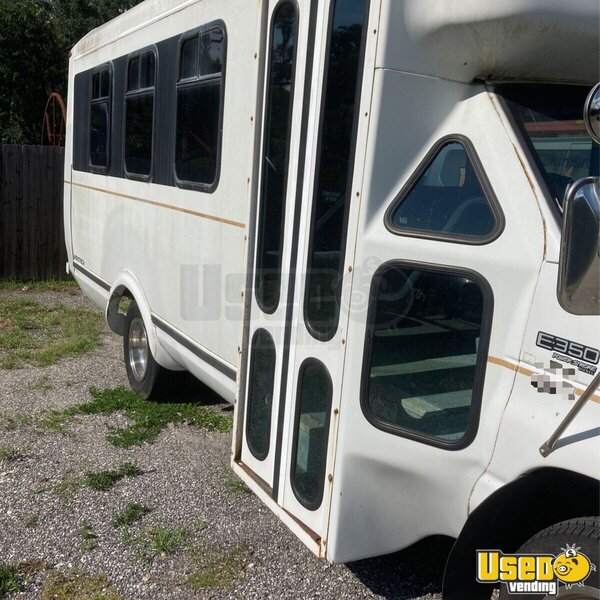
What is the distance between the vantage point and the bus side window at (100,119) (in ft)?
18.8

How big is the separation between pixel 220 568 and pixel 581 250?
2.30 meters

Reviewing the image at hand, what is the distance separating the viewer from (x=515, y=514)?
99.0 inches

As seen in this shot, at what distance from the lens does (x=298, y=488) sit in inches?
122

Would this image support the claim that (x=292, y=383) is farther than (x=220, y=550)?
No

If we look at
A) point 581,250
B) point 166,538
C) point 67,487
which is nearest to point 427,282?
point 581,250

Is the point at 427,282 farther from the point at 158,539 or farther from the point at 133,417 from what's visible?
the point at 133,417

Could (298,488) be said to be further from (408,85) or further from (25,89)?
(25,89)

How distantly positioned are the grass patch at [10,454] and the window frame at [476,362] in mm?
2679

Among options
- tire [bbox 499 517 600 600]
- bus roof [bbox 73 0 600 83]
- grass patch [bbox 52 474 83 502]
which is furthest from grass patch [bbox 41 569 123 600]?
bus roof [bbox 73 0 600 83]

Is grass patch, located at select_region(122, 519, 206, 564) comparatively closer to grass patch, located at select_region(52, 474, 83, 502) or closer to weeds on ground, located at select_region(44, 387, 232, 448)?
grass patch, located at select_region(52, 474, 83, 502)

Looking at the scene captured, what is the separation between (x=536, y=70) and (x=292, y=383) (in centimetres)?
158

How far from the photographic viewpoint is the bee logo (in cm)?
220

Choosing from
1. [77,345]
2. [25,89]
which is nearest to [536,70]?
[77,345]

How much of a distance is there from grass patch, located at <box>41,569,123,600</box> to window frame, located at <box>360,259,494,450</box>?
4.84 ft
